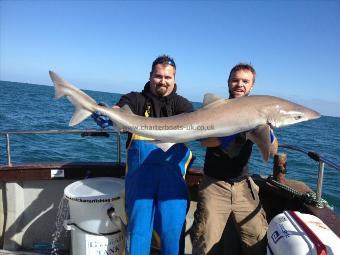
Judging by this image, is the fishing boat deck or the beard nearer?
the beard

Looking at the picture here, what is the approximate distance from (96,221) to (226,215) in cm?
153

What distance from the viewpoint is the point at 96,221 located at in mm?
3980

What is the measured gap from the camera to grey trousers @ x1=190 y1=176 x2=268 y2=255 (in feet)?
12.6

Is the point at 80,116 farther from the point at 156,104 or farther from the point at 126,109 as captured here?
the point at 156,104

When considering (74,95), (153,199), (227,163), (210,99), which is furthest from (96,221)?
(210,99)

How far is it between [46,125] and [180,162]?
71.4 feet

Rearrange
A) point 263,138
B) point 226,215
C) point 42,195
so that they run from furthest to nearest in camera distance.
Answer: point 42,195
point 226,215
point 263,138

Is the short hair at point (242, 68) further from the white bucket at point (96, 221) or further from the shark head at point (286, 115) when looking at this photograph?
the white bucket at point (96, 221)

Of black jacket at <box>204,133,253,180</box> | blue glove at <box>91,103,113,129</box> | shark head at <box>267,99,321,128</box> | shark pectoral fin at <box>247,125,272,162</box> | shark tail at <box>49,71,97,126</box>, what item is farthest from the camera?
black jacket at <box>204,133,253,180</box>

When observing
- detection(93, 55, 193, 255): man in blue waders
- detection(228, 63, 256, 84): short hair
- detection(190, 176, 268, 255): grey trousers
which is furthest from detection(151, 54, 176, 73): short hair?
detection(190, 176, 268, 255): grey trousers

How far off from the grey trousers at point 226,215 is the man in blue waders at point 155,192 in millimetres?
203

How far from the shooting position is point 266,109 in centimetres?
351

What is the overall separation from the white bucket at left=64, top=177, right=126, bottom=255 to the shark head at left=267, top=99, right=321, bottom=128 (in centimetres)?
198

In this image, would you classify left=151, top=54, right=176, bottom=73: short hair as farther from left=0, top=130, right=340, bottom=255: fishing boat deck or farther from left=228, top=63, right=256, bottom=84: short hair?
left=0, top=130, right=340, bottom=255: fishing boat deck
